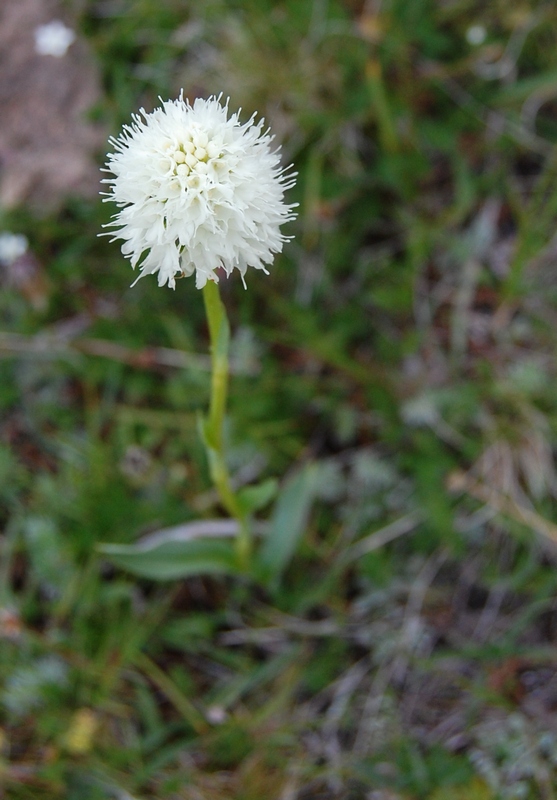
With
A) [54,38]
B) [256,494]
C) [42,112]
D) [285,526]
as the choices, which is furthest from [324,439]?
[54,38]

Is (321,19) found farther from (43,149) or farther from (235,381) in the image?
(235,381)

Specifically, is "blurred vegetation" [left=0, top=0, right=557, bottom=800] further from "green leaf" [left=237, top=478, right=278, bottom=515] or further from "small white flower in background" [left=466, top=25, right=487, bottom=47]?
"green leaf" [left=237, top=478, right=278, bottom=515]

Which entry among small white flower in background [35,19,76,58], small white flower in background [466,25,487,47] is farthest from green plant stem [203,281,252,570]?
small white flower in background [35,19,76,58]

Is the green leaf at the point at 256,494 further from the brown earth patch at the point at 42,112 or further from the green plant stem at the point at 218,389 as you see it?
the brown earth patch at the point at 42,112

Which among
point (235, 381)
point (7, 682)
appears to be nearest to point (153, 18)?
point (235, 381)

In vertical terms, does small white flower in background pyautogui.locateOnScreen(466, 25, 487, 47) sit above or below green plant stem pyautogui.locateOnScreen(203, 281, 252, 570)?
above

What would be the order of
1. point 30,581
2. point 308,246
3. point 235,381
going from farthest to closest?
point 308,246 < point 235,381 < point 30,581
